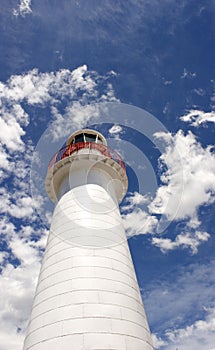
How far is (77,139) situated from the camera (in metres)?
14.5

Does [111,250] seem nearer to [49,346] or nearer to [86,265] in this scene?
[86,265]

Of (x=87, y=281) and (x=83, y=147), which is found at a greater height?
(x=83, y=147)

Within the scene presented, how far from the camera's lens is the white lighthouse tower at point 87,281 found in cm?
598

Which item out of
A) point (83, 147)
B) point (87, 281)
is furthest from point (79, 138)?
point (87, 281)

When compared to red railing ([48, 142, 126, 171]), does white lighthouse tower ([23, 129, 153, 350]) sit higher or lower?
lower

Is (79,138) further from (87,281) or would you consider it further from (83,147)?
(87,281)

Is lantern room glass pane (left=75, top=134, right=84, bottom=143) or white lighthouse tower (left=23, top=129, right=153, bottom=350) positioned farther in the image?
lantern room glass pane (left=75, top=134, right=84, bottom=143)

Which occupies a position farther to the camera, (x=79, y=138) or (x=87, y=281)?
(x=79, y=138)

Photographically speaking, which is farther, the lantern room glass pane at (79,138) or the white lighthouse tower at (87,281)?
the lantern room glass pane at (79,138)

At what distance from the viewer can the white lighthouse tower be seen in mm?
5984

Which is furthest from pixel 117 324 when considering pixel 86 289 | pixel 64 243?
pixel 64 243

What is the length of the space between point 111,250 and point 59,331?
273 cm

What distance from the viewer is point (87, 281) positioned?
275 inches

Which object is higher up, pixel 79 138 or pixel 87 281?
pixel 79 138
